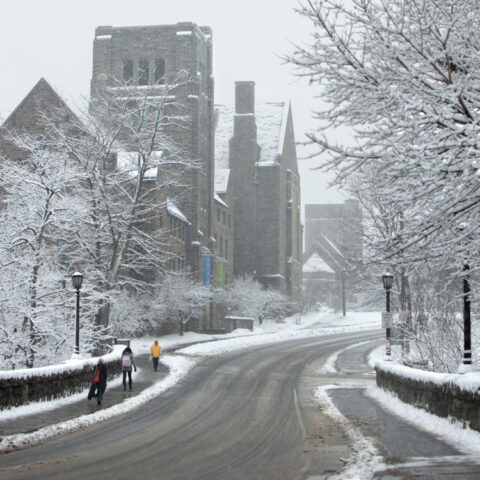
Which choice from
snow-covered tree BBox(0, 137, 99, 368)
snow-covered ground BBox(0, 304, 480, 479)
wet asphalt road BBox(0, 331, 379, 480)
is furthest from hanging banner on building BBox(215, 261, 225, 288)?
wet asphalt road BBox(0, 331, 379, 480)

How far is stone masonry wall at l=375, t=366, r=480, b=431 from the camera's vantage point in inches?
511

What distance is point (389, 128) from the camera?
1020cm

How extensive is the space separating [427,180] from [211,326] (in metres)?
52.5

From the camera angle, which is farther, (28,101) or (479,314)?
(28,101)

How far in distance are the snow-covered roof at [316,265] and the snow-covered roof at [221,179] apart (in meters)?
34.9

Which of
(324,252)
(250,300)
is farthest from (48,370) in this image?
(324,252)

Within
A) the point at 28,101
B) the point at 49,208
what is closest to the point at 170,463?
the point at 49,208

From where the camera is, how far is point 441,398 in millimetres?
14875

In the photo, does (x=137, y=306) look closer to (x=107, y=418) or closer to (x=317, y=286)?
(x=107, y=418)

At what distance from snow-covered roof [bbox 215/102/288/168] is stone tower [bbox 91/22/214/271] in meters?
15.2

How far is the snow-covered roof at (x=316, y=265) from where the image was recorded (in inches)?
4250

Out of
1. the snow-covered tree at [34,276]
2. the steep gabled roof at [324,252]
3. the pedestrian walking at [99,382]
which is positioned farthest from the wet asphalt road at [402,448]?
the steep gabled roof at [324,252]

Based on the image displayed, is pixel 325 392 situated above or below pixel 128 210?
below

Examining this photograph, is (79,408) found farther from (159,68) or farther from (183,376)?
(159,68)
